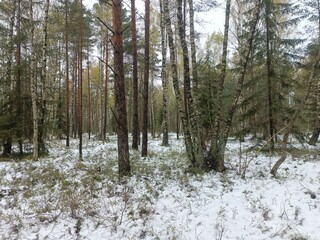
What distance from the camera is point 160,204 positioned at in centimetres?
552

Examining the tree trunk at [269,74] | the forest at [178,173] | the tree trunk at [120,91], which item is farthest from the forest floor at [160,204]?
the tree trunk at [269,74]

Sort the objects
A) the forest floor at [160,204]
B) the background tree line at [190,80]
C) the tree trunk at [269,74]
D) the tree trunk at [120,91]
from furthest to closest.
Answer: the tree trunk at [269,74] → the background tree line at [190,80] → the tree trunk at [120,91] → the forest floor at [160,204]

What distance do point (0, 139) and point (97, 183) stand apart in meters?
6.37

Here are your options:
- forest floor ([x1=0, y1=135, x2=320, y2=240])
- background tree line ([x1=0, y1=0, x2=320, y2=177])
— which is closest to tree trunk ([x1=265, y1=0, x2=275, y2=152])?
background tree line ([x1=0, y1=0, x2=320, y2=177])

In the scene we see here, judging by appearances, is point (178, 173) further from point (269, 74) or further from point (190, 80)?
point (269, 74)

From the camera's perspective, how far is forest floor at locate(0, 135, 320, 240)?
173 inches

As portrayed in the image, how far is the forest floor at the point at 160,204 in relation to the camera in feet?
14.5

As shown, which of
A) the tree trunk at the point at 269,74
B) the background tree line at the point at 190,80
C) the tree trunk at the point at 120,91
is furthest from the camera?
the tree trunk at the point at 269,74

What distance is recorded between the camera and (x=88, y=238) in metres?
4.24

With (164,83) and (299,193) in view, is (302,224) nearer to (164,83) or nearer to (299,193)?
(299,193)

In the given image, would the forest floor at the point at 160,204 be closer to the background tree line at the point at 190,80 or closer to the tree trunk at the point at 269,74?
the background tree line at the point at 190,80

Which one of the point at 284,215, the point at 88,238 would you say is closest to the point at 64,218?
the point at 88,238

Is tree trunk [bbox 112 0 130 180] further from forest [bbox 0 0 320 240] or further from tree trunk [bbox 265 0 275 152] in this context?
tree trunk [bbox 265 0 275 152]

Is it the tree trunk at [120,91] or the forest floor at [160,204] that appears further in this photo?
the tree trunk at [120,91]
